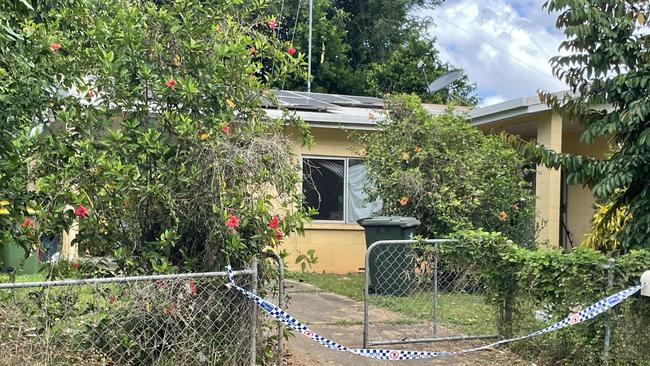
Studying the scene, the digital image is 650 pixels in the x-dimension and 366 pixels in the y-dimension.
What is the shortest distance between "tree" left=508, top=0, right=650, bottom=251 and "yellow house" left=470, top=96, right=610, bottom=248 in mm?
4298

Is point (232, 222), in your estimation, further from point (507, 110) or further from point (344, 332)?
point (507, 110)

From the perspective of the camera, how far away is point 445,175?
10164 millimetres

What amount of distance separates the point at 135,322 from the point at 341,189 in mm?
8762

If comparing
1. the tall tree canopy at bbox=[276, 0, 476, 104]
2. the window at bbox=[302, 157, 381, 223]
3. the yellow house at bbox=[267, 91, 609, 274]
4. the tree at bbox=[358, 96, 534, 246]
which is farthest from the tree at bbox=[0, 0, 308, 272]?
the tall tree canopy at bbox=[276, 0, 476, 104]

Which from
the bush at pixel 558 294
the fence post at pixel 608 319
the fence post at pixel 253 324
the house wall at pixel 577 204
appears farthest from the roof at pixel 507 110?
the fence post at pixel 253 324

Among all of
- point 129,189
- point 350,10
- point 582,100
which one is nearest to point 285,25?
point 350,10

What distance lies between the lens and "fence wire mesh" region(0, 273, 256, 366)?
432cm

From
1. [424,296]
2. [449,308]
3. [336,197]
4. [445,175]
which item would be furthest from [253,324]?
[336,197]

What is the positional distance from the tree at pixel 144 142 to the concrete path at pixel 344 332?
1.55 meters

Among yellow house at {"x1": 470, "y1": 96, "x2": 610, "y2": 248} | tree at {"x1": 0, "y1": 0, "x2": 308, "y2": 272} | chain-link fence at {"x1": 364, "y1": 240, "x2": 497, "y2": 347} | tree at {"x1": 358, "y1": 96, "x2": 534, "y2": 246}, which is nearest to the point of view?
tree at {"x1": 0, "y1": 0, "x2": 308, "y2": 272}

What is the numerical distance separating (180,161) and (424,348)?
125 inches

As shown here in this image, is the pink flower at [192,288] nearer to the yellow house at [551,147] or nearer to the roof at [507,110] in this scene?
the yellow house at [551,147]

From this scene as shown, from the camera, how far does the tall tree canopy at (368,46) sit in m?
28.1

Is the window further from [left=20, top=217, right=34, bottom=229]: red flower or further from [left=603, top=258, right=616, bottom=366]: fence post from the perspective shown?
[left=20, top=217, right=34, bottom=229]: red flower
